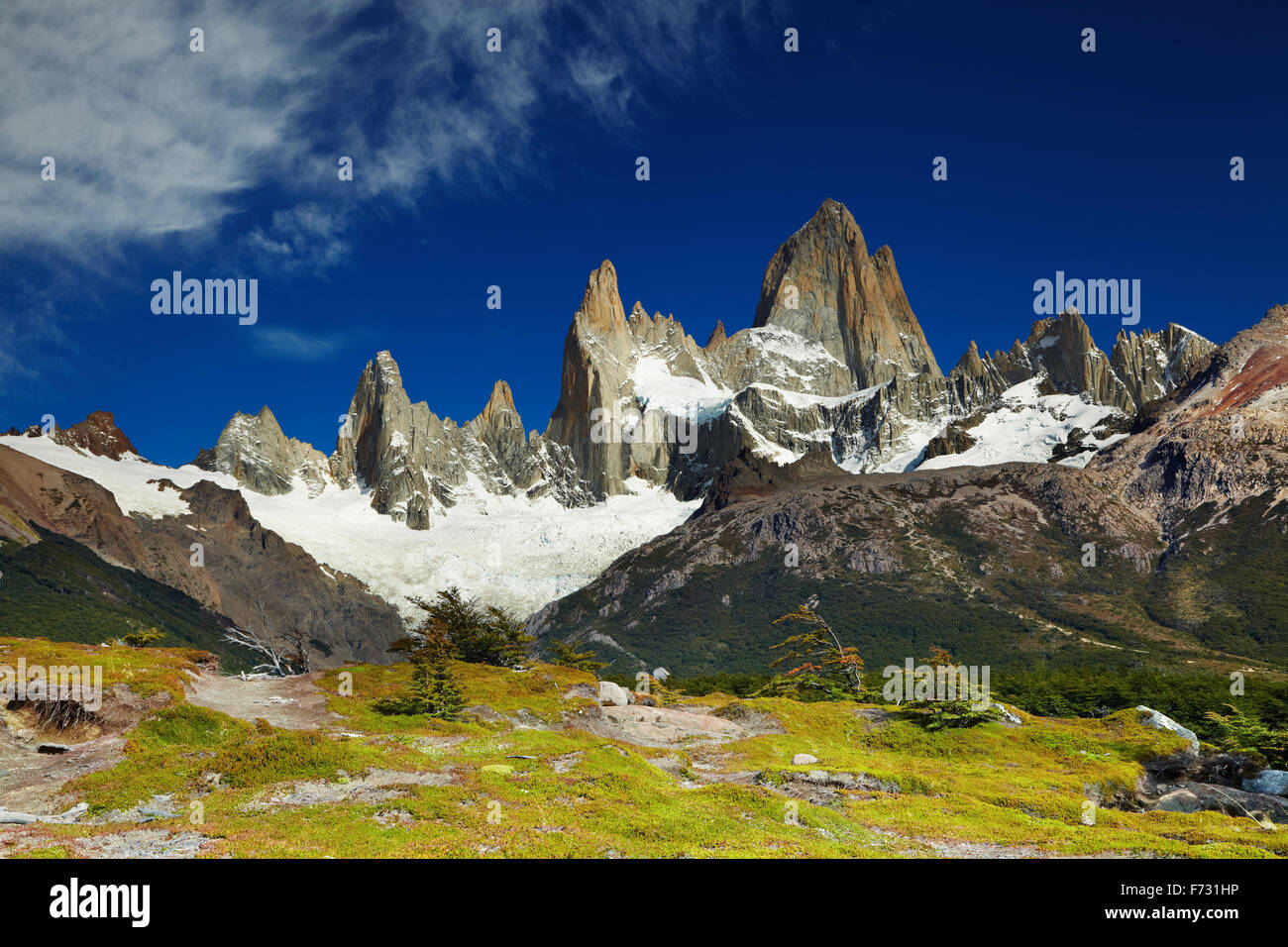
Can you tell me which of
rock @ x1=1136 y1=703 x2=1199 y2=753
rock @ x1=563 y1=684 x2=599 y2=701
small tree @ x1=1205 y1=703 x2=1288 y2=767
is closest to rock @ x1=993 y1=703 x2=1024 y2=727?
rock @ x1=1136 y1=703 x2=1199 y2=753

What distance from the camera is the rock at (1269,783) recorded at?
127ft

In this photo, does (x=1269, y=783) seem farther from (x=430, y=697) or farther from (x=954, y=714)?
(x=430, y=697)

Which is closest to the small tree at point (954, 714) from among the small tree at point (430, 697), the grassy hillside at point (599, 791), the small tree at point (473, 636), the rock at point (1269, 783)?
the grassy hillside at point (599, 791)

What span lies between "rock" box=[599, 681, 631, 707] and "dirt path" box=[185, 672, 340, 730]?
19.8 meters

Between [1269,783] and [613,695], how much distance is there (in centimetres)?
4027

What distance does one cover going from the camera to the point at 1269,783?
129ft

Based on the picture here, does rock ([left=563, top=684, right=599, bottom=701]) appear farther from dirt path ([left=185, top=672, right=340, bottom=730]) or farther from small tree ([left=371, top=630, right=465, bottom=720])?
dirt path ([left=185, top=672, right=340, bottom=730])

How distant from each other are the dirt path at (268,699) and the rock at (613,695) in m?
19.8

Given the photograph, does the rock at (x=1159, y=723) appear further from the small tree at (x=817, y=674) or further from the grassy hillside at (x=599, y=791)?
the small tree at (x=817, y=674)

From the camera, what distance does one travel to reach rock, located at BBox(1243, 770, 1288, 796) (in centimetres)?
3869

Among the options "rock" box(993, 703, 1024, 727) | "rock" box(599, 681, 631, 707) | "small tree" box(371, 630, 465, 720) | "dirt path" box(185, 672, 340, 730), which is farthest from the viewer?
"rock" box(599, 681, 631, 707)
